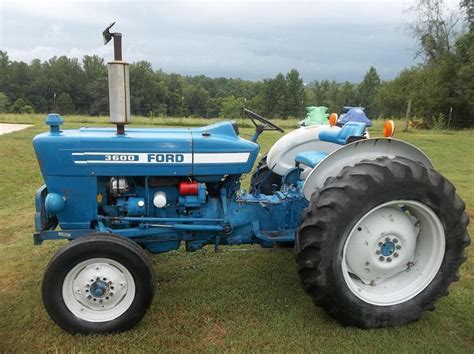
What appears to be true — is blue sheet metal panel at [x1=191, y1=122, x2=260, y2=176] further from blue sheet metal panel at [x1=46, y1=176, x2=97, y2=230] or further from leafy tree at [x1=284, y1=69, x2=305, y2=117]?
leafy tree at [x1=284, y1=69, x2=305, y2=117]

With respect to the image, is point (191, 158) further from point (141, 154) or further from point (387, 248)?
point (387, 248)

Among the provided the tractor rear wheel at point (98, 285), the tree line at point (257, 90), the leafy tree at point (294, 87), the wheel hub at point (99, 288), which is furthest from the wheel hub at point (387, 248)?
the leafy tree at point (294, 87)

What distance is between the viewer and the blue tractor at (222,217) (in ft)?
9.64

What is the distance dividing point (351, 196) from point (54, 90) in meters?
50.2

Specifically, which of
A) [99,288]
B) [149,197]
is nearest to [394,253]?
[149,197]

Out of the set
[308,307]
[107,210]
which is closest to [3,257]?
[107,210]

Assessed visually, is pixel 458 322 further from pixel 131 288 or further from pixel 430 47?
pixel 430 47

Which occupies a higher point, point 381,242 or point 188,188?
point 188,188

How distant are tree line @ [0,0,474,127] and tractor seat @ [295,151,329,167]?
1368cm

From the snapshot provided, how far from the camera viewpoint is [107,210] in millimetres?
3424

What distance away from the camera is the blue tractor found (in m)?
2.94

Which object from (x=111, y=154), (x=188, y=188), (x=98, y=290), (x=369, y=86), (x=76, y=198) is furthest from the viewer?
(x=369, y=86)

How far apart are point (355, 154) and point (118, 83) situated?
5.69ft

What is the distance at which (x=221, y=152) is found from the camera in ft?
11.0
